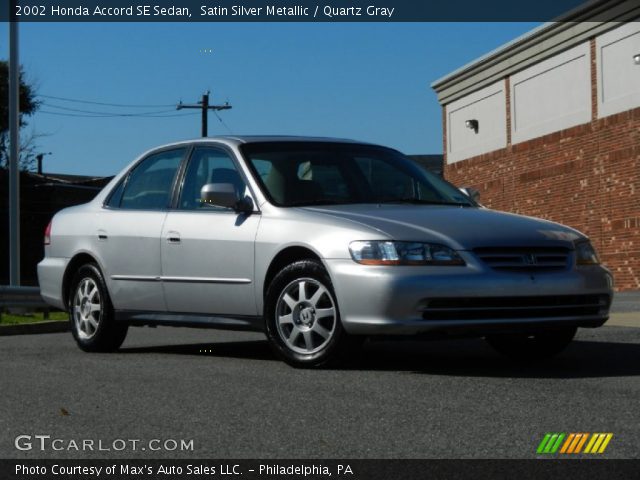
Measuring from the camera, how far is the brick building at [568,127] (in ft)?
84.8

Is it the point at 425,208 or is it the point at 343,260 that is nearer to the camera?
the point at 343,260

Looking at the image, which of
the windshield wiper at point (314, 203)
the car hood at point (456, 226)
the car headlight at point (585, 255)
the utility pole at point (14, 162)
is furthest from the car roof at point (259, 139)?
the utility pole at point (14, 162)

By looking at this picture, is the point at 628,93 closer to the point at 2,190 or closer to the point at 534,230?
the point at 534,230

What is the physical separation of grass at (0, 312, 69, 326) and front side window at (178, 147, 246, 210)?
18.2ft

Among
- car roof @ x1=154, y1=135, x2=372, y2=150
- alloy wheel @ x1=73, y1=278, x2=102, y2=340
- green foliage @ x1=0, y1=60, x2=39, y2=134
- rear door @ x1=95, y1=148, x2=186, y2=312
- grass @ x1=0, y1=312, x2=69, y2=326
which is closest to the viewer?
car roof @ x1=154, y1=135, x2=372, y2=150

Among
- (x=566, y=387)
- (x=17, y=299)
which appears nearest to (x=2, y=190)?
(x=17, y=299)

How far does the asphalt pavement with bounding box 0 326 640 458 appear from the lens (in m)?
5.08

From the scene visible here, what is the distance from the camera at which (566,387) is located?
690 cm

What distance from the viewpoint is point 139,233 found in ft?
30.8

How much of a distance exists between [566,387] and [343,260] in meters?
1.61

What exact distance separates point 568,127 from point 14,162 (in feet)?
42.5
